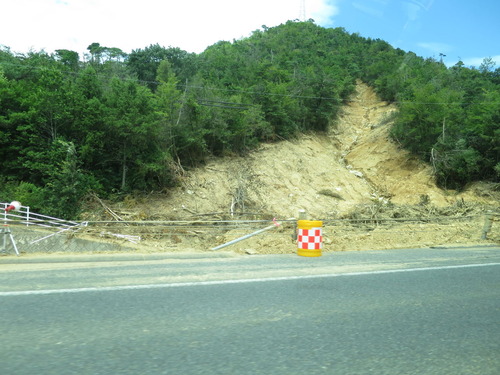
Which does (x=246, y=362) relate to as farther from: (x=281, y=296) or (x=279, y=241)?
(x=279, y=241)

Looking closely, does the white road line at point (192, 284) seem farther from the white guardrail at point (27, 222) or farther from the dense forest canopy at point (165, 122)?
the dense forest canopy at point (165, 122)

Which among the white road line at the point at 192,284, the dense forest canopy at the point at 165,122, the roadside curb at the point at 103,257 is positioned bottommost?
the roadside curb at the point at 103,257

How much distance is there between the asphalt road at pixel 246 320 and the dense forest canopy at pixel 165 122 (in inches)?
820

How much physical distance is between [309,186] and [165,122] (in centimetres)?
1402

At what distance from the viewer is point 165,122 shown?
33.2 m

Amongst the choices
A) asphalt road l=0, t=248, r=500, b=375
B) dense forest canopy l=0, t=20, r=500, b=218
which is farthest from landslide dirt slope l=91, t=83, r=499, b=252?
asphalt road l=0, t=248, r=500, b=375

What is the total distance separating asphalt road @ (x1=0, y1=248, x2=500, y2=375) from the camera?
11.8 ft

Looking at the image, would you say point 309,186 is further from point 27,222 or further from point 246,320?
point 246,320

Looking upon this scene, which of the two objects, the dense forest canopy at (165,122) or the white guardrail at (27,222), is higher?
the dense forest canopy at (165,122)

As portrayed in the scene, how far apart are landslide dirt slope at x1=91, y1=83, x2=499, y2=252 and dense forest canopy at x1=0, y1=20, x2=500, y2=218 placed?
1653 millimetres

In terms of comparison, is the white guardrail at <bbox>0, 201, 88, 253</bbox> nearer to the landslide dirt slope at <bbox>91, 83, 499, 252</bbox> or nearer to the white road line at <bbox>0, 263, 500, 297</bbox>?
the white road line at <bbox>0, 263, 500, 297</bbox>

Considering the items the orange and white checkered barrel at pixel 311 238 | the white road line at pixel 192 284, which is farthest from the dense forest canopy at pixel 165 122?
the white road line at pixel 192 284

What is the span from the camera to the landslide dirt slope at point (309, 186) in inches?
1177

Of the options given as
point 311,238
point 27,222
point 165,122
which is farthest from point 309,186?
point 27,222
